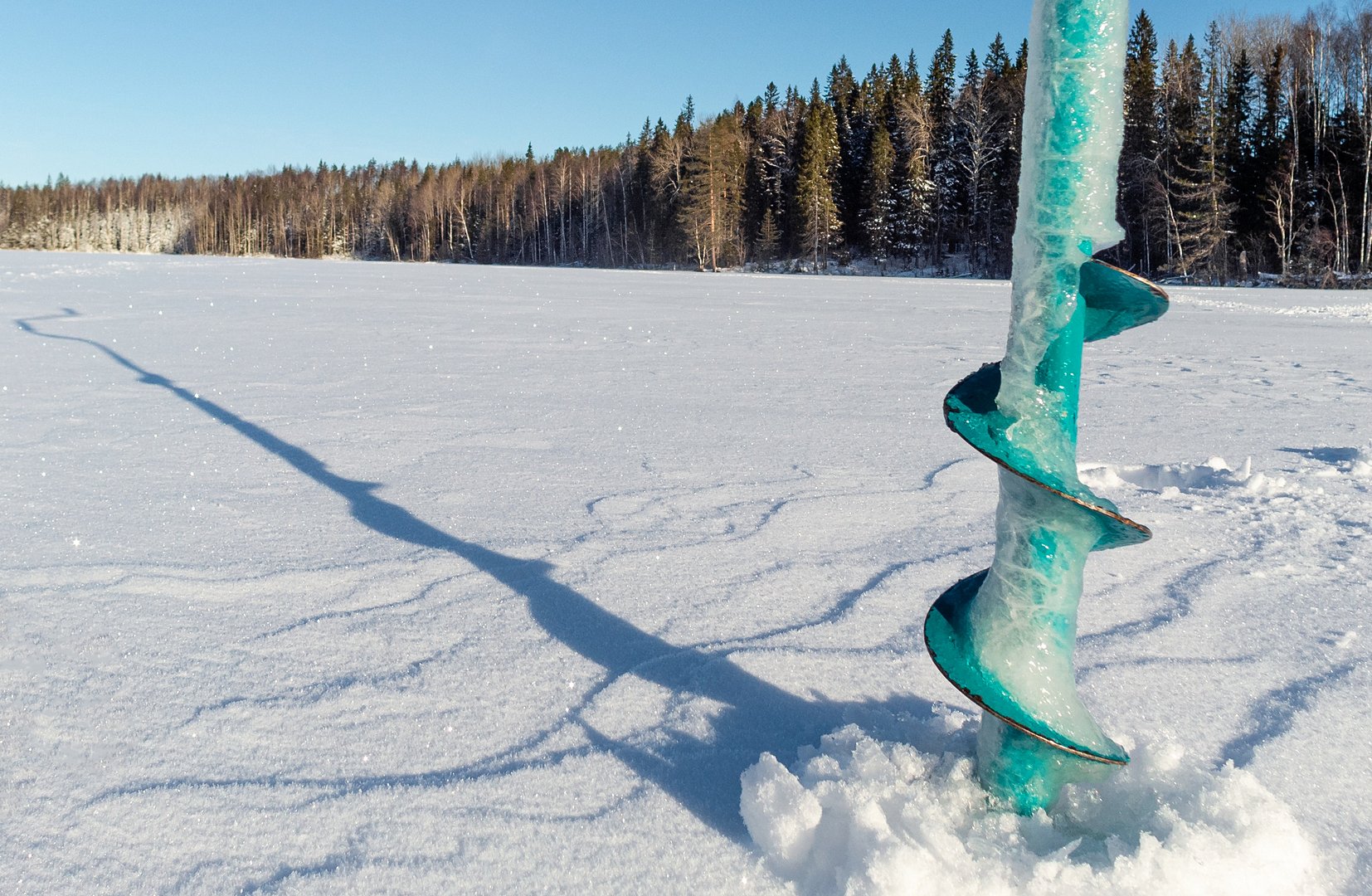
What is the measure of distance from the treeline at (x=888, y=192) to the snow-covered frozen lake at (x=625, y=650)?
1528 centimetres

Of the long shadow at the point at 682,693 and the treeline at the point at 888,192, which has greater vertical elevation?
the treeline at the point at 888,192

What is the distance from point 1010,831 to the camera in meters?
1.19


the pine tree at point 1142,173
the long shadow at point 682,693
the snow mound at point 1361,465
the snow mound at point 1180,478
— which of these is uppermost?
the pine tree at point 1142,173

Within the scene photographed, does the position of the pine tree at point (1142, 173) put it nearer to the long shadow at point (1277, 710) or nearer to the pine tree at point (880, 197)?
the pine tree at point (880, 197)

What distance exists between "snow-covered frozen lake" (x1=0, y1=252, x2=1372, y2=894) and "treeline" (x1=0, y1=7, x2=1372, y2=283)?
15284 mm

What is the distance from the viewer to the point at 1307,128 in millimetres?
28484

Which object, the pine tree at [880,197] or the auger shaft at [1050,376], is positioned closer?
the auger shaft at [1050,376]

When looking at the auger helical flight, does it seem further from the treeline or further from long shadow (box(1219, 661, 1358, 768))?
the treeline

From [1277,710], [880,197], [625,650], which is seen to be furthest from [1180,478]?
[880,197]

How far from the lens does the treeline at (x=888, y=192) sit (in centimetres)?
2788

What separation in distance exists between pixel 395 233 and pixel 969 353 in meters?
68.4

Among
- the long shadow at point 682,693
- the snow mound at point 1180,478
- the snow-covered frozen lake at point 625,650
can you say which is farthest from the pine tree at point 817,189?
the long shadow at point 682,693

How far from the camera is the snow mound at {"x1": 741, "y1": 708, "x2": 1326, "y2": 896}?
1.09 m

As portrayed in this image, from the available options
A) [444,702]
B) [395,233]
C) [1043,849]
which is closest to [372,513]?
[444,702]
